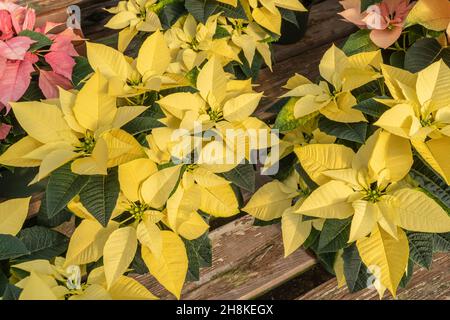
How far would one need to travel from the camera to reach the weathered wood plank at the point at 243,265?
3.52 ft

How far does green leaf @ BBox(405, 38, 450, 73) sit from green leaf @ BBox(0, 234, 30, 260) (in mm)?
760

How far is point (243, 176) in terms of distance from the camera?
32.6 inches

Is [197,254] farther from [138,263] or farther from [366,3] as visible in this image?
[366,3]

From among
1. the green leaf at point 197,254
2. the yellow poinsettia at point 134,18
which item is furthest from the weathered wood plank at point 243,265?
the yellow poinsettia at point 134,18

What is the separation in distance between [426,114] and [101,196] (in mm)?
520

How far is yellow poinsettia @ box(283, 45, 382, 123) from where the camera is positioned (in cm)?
80

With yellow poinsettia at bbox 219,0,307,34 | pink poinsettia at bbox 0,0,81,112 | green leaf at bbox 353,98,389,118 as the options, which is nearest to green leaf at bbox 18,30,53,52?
pink poinsettia at bbox 0,0,81,112

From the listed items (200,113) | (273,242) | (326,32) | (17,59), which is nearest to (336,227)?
(200,113)

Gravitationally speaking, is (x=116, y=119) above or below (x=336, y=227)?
above

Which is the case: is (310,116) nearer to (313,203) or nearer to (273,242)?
(313,203)

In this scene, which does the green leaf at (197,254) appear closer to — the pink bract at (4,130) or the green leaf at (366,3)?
the pink bract at (4,130)

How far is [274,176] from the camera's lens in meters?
0.93

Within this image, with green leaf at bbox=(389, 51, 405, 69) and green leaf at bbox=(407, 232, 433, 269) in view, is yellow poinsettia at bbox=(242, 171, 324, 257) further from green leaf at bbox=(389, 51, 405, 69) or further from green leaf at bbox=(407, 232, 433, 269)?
green leaf at bbox=(389, 51, 405, 69)

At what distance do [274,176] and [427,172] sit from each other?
291mm
